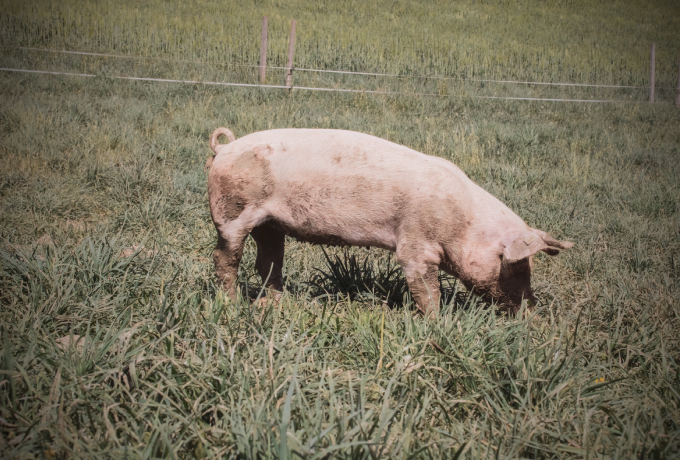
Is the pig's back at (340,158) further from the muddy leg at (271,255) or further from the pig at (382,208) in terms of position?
the muddy leg at (271,255)

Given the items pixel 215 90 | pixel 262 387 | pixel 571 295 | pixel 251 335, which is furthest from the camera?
pixel 215 90

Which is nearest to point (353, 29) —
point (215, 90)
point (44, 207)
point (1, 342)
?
point (215, 90)

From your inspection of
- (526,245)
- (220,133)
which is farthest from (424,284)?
(220,133)

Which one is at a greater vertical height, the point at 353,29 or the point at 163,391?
the point at 353,29

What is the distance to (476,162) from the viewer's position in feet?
19.7

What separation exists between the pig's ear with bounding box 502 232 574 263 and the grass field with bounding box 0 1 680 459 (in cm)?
33

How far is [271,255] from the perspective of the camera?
133 inches

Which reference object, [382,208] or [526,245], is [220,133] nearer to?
[382,208]

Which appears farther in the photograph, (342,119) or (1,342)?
(342,119)

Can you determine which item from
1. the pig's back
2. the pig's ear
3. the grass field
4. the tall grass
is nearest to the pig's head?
the pig's ear

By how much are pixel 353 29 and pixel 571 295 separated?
12888mm

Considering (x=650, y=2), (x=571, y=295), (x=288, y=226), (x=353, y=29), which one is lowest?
(x=571, y=295)

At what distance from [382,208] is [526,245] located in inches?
30.4

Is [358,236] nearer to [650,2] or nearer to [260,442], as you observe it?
[260,442]
